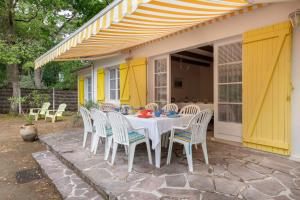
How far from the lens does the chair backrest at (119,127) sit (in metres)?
2.98

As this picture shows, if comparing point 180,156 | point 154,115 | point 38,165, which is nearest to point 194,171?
point 180,156

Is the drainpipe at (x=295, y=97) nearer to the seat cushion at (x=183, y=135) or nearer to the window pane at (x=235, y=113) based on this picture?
the window pane at (x=235, y=113)

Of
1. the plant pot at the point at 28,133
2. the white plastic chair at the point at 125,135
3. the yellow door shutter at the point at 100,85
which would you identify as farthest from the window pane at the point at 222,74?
the yellow door shutter at the point at 100,85

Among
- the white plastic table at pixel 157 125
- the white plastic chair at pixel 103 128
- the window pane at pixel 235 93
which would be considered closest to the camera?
the white plastic table at pixel 157 125

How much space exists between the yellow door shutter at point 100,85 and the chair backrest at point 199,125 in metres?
6.42

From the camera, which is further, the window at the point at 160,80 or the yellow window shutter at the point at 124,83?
the yellow window shutter at the point at 124,83

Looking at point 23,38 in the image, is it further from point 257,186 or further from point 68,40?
point 257,186

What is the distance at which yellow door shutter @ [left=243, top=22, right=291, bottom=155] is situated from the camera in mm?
3396

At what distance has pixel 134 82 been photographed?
22.6 feet

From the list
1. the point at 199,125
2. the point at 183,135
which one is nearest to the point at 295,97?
the point at 199,125

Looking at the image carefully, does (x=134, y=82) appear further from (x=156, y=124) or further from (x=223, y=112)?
(x=156, y=124)

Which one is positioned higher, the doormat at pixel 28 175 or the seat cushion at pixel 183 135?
the seat cushion at pixel 183 135

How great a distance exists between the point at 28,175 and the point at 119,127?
193 cm

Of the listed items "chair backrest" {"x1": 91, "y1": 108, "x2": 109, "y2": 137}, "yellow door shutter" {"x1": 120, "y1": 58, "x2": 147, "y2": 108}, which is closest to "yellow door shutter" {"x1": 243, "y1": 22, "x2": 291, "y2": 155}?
"chair backrest" {"x1": 91, "y1": 108, "x2": 109, "y2": 137}
